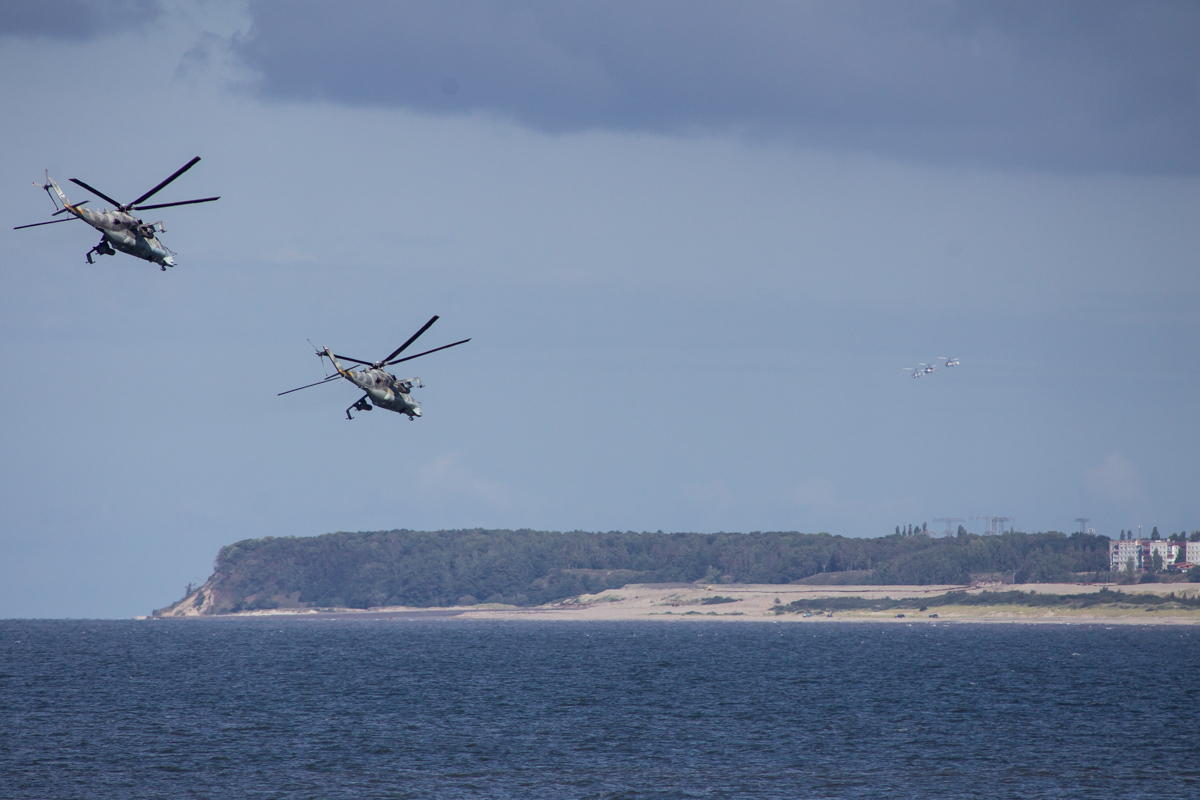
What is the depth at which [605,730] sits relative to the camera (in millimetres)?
92562

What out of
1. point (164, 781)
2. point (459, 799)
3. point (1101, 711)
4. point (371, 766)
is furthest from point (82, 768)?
point (1101, 711)

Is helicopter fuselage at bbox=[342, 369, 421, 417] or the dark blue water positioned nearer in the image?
helicopter fuselage at bbox=[342, 369, 421, 417]

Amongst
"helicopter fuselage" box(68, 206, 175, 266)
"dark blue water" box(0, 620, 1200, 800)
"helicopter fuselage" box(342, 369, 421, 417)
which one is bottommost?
"dark blue water" box(0, 620, 1200, 800)

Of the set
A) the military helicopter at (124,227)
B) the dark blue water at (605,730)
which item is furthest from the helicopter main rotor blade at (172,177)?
the dark blue water at (605,730)

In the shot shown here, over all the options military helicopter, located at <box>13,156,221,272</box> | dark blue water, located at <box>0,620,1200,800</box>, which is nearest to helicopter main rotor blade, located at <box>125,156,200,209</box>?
military helicopter, located at <box>13,156,221,272</box>

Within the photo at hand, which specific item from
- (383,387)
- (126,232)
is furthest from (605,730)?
(126,232)

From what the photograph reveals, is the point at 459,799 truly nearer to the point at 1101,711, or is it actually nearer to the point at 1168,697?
the point at 1101,711

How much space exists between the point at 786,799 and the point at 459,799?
59.7ft

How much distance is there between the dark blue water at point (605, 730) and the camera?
6962 cm

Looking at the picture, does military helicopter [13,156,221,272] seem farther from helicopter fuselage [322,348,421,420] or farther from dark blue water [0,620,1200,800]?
dark blue water [0,620,1200,800]

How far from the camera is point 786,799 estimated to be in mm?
65188

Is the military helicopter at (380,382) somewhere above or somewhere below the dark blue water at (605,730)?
above

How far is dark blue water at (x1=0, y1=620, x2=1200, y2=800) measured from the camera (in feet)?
228

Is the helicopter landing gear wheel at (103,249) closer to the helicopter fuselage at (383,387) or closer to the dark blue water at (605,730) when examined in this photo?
the helicopter fuselage at (383,387)
